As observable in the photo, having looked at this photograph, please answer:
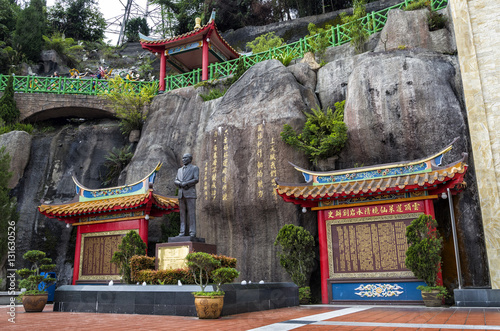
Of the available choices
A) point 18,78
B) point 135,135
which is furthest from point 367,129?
point 18,78

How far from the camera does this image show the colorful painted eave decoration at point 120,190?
1316cm

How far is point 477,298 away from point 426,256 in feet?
4.29

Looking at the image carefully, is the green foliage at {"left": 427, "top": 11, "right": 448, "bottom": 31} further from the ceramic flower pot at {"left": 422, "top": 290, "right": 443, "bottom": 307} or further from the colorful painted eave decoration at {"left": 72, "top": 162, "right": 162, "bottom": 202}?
the colorful painted eave decoration at {"left": 72, "top": 162, "right": 162, "bottom": 202}

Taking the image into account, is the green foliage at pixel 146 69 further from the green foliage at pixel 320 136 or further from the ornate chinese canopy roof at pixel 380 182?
the ornate chinese canopy roof at pixel 380 182

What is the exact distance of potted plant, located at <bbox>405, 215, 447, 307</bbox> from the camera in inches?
361

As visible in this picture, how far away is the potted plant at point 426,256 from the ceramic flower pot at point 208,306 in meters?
4.96

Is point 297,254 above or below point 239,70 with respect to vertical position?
below

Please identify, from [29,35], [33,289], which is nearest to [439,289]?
[33,289]

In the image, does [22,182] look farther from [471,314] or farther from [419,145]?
[471,314]

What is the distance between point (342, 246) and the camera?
1111 centimetres

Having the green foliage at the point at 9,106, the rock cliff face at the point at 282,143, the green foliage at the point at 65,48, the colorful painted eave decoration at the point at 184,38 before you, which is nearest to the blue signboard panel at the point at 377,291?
the rock cliff face at the point at 282,143

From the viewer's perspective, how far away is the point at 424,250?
934 centimetres

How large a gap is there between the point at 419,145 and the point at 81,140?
15.2 m

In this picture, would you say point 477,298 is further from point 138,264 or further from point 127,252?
point 127,252
